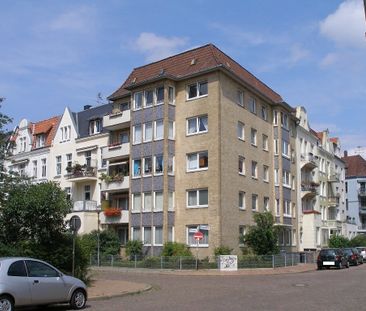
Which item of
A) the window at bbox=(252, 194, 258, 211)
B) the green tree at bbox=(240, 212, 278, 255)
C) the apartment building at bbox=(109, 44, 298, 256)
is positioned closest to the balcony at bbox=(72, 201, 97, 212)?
the apartment building at bbox=(109, 44, 298, 256)

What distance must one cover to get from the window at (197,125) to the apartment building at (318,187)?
55.6 feet

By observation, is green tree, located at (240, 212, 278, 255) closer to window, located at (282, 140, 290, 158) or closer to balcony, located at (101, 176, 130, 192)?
balcony, located at (101, 176, 130, 192)

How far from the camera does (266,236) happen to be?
37656 mm

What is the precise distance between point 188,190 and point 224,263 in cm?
825

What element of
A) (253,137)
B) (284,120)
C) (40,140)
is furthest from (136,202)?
(40,140)

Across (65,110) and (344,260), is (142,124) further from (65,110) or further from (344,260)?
(344,260)

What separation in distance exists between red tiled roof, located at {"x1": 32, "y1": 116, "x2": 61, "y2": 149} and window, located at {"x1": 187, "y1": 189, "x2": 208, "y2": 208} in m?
20.0

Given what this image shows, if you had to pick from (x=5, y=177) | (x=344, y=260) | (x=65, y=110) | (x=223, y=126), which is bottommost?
(x=344, y=260)

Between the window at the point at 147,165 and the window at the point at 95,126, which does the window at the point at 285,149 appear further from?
the window at the point at 95,126

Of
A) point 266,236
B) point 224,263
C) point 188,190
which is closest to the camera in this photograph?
Answer: point 224,263

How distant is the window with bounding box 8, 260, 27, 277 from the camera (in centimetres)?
1378

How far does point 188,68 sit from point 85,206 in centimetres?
1448

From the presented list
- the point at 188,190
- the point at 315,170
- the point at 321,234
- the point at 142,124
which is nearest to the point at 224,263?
the point at 188,190

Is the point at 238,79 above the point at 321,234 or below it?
above
